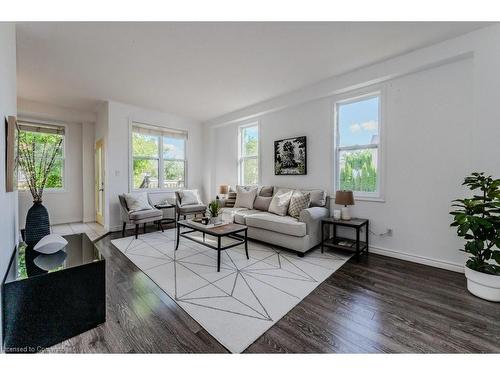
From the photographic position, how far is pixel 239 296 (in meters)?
2.08

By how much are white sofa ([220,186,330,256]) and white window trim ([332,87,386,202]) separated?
43 cm

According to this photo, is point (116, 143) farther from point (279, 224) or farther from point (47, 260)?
point (279, 224)

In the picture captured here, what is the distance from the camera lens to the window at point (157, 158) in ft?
16.6

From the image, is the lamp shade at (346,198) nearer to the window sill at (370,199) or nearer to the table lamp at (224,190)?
the window sill at (370,199)

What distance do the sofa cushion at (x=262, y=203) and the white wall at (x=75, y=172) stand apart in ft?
14.4

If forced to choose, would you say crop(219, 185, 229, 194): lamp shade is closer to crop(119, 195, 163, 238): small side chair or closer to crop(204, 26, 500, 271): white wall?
crop(119, 195, 163, 238): small side chair

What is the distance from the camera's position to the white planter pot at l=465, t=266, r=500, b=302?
197 centimetres

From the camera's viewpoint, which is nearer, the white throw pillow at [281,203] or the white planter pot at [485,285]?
the white planter pot at [485,285]

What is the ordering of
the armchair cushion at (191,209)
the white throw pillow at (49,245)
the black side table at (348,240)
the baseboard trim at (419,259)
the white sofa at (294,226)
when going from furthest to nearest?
1. the armchair cushion at (191,209)
2. the white sofa at (294,226)
3. the black side table at (348,240)
4. the baseboard trim at (419,259)
5. the white throw pillow at (49,245)

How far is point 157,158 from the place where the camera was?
5352 mm

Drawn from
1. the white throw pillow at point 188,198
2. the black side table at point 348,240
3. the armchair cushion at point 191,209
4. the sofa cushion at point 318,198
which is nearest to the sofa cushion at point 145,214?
the armchair cushion at point 191,209

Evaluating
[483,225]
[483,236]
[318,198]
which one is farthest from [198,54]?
[483,236]
